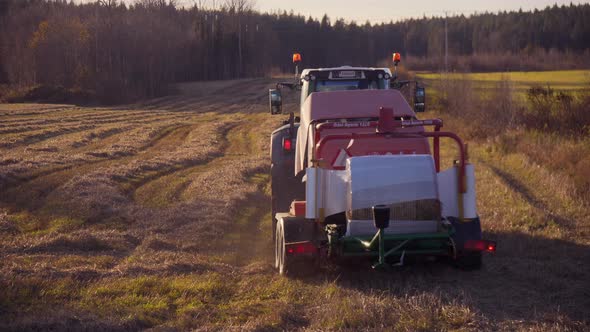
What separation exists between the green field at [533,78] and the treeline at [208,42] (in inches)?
30.7

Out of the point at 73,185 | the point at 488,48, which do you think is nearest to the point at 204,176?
the point at 73,185


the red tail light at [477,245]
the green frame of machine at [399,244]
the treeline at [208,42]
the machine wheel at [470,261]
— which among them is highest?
the treeline at [208,42]

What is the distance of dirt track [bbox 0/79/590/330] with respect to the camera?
6.39 m

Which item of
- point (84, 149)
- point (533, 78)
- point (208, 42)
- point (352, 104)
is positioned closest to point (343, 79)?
point (352, 104)

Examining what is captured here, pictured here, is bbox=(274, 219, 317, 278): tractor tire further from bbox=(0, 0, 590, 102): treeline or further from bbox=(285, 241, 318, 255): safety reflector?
bbox=(0, 0, 590, 102): treeline

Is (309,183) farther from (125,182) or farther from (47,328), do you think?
(125,182)

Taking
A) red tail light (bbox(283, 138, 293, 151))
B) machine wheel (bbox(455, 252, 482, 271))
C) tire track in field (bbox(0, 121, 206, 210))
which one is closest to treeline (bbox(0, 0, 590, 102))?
tire track in field (bbox(0, 121, 206, 210))

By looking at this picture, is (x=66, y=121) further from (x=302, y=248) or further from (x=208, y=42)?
(x=208, y=42)

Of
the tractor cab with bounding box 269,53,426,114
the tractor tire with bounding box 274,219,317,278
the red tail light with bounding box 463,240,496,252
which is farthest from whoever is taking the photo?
the tractor cab with bounding box 269,53,426,114

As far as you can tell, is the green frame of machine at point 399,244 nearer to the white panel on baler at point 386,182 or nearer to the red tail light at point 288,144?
the white panel on baler at point 386,182

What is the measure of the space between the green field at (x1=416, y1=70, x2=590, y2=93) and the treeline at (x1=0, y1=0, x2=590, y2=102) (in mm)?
781

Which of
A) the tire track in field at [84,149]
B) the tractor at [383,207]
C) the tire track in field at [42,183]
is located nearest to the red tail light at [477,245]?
the tractor at [383,207]

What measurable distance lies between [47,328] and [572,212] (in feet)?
28.9

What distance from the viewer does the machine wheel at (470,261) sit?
25.7ft
